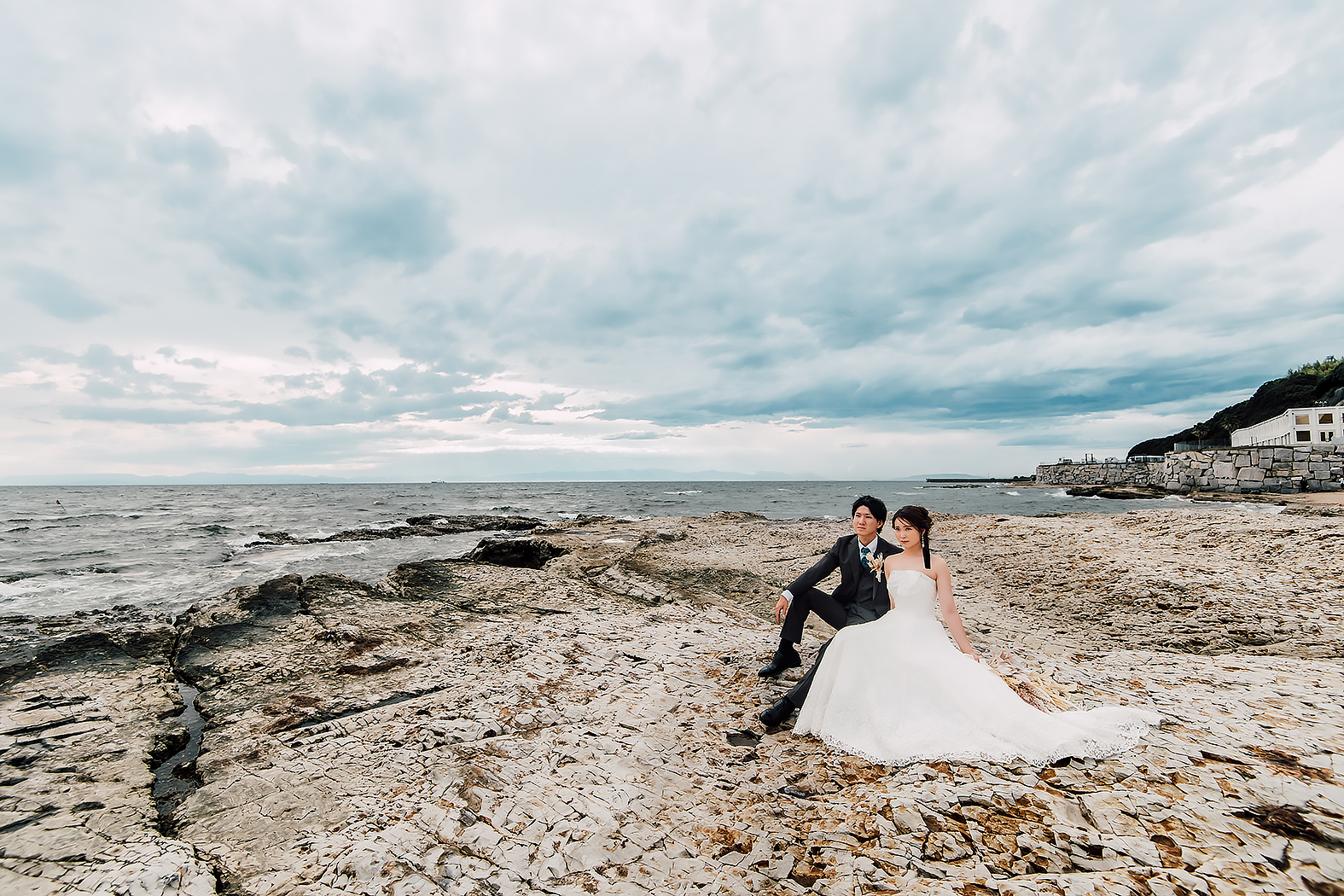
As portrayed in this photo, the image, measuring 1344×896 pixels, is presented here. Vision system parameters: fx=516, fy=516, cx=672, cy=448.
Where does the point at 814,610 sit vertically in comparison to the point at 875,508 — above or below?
below

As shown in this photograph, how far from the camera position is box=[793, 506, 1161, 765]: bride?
13.1 feet

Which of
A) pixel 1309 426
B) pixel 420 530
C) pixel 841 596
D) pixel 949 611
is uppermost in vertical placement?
pixel 1309 426

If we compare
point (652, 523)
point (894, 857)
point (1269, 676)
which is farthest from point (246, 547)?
point (1269, 676)

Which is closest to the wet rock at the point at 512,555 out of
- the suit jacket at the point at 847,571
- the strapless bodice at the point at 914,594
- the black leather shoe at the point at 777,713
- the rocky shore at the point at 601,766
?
the rocky shore at the point at 601,766

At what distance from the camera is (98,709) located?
5883 mm

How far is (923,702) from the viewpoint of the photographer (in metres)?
4.27

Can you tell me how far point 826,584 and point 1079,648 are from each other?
7.00 meters

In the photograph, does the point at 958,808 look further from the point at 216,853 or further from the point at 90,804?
the point at 90,804

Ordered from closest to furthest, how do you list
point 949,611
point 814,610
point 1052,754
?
point 1052,754
point 949,611
point 814,610

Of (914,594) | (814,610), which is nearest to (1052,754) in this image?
(914,594)

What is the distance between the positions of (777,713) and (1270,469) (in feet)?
192

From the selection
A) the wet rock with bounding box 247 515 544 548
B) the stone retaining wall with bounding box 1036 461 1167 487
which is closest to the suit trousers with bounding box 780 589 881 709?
the wet rock with bounding box 247 515 544 548

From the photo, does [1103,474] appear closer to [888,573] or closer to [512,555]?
[512,555]

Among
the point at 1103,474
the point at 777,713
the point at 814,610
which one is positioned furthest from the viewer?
the point at 1103,474
